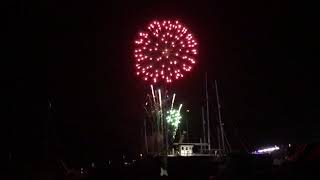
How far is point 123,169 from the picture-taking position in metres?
32.8

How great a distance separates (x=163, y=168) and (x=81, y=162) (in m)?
55.2

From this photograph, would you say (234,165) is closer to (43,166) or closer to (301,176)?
(301,176)

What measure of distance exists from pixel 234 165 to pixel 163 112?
62.6 feet

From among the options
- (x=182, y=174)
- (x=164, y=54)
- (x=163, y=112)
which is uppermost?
(x=164, y=54)

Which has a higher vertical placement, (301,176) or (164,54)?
(164,54)

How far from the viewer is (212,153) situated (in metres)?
71.1

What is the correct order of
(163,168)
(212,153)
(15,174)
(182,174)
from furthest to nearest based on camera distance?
(212,153)
(15,174)
(163,168)
(182,174)

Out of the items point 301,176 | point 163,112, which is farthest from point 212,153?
point 301,176

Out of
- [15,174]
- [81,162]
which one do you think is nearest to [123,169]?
[15,174]

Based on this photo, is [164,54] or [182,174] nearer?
[182,174]

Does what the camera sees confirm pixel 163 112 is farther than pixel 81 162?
No

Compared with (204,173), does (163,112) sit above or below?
above

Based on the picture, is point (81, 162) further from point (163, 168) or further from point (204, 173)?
point (204, 173)

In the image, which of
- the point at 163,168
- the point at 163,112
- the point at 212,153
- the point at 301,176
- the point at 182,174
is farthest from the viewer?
the point at 212,153
